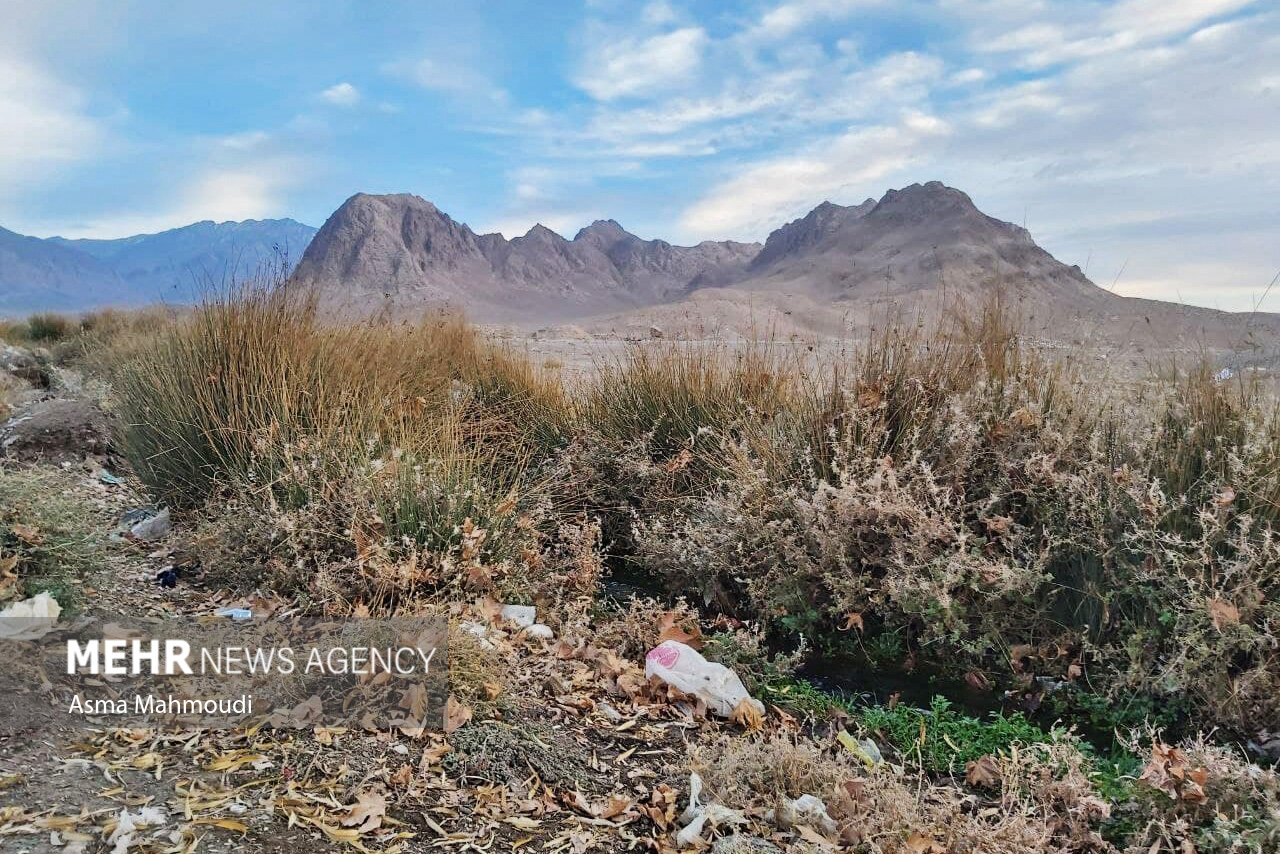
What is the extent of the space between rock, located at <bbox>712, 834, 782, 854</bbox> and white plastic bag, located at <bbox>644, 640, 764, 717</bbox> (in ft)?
3.38

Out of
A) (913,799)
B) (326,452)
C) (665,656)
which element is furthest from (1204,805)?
(326,452)

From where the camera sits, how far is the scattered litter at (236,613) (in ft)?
12.4

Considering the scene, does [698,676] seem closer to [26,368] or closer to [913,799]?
[913,799]

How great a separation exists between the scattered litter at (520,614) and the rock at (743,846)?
1820 millimetres

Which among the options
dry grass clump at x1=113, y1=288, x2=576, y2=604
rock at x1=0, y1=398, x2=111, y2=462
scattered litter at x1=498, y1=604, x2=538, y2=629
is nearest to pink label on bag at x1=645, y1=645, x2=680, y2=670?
scattered litter at x1=498, y1=604, x2=538, y2=629

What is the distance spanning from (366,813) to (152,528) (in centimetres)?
346

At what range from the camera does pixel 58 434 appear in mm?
7129

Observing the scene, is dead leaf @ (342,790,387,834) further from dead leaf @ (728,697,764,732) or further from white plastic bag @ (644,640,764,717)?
dead leaf @ (728,697,764,732)

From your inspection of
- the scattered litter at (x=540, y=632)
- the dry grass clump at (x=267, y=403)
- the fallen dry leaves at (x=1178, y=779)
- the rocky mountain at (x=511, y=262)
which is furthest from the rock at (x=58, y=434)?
the rocky mountain at (x=511, y=262)

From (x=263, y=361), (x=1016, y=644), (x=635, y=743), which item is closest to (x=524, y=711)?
(x=635, y=743)

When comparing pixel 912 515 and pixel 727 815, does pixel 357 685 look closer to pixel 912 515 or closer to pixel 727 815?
pixel 727 815

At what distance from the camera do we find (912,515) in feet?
13.8

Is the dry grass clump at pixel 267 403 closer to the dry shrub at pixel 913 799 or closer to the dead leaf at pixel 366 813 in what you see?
the dead leaf at pixel 366 813

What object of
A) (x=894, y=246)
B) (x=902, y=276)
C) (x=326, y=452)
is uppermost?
(x=894, y=246)
